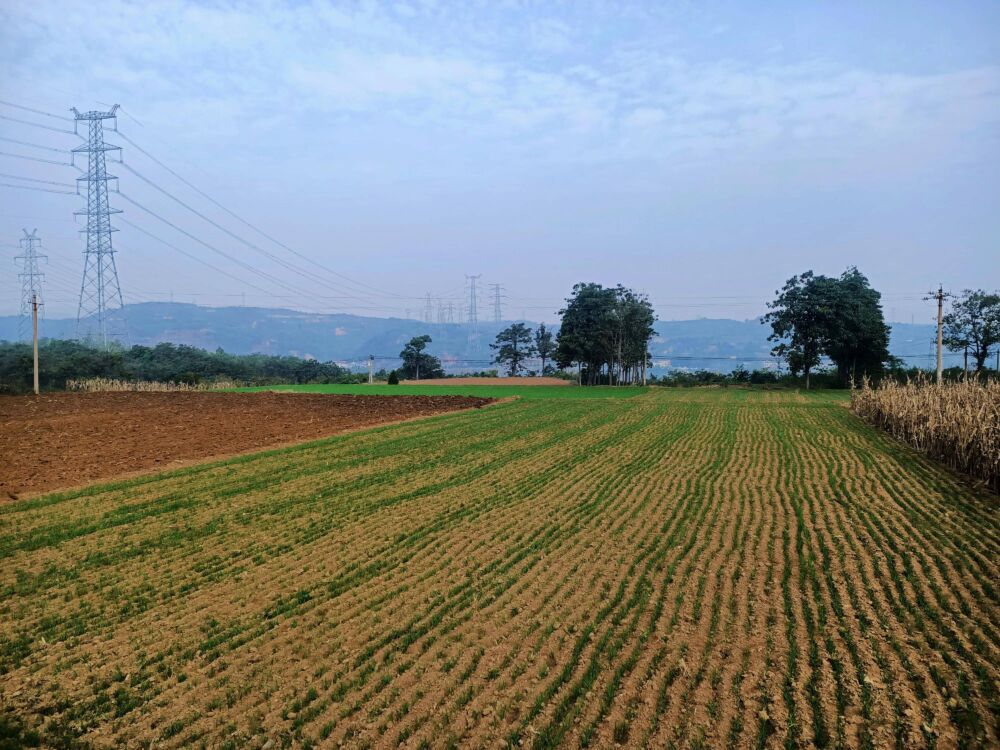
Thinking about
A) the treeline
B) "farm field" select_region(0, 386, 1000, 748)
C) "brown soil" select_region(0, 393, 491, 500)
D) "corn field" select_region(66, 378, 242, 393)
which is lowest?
"farm field" select_region(0, 386, 1000, 748)

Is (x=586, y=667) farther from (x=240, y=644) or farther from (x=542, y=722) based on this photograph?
(x=240, y=644)

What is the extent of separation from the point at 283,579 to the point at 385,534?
83.4 inches

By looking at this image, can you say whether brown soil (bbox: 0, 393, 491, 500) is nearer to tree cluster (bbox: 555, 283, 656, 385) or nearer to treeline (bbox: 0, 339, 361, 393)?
treeline (bbox: 0, 339, 361, 393)

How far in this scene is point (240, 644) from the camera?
20.2 ft

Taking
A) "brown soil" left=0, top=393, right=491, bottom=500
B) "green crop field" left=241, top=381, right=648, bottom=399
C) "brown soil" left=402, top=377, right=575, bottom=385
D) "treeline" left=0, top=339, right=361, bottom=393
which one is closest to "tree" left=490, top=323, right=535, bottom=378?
"brown soil" left=402, top=377, right=575, bottom=385

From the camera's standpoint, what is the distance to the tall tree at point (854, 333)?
54.7m

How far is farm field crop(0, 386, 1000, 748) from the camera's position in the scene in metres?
4.88

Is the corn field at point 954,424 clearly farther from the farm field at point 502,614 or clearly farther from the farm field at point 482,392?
the farm field at point 482,392

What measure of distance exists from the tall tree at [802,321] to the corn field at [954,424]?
32.3 metres

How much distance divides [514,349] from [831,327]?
47019 millimetres

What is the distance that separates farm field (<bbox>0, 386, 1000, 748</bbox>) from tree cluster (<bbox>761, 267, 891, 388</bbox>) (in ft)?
150

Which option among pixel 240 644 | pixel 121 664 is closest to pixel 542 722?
pixel 240 644

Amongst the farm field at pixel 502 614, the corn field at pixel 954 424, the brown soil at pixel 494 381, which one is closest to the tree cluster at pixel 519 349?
the brown soil at pixel 494 381

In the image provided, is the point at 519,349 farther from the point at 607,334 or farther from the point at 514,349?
the point at 607,334
